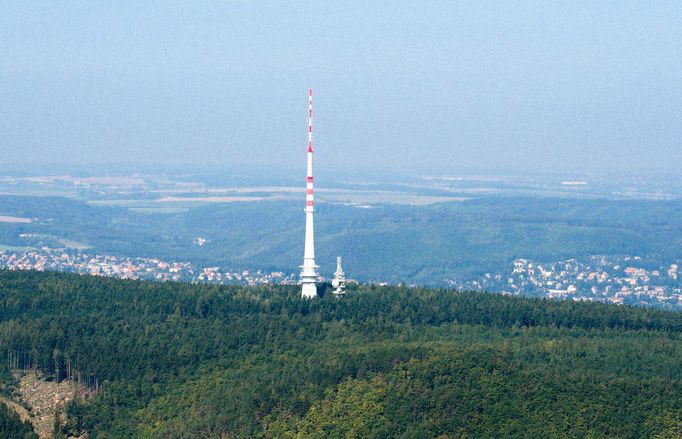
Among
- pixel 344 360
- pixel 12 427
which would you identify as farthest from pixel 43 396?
pixel 344 360

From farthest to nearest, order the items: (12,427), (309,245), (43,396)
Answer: (309,245) < (43,396) < (12,427)

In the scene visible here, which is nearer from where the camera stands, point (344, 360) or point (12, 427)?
point (12, 427)

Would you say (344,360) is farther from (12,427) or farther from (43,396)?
(43,396)

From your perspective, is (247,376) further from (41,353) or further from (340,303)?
(340,303)

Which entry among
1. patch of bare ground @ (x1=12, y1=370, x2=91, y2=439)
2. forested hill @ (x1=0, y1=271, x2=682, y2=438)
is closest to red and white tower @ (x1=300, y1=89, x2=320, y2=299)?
forested hill @ (x1=0, y1=271, x2=682, y2=438)

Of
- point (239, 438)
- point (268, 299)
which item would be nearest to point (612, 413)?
point (239, 438)

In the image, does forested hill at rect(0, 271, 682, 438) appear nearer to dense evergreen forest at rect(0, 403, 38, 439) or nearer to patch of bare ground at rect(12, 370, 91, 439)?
patch of bare ground at rect(12, 370, 91, 439)

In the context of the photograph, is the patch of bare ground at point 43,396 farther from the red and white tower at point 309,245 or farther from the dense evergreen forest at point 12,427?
the red and white tower at point 309,245
